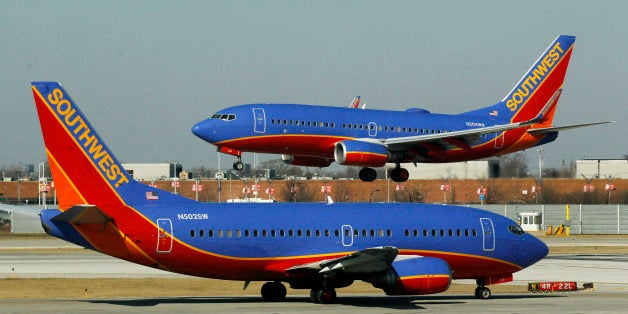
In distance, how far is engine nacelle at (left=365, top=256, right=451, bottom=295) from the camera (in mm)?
39031

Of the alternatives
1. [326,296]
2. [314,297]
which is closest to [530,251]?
[326,296]

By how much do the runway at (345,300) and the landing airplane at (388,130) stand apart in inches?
302

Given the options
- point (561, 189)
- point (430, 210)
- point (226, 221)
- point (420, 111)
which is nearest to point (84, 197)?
point (226, 221)

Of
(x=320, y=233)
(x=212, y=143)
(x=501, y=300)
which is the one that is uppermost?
(x=212, y=143)

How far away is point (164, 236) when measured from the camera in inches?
1480

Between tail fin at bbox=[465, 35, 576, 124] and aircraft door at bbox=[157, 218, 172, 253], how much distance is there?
1289 inches

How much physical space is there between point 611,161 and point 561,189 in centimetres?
2330

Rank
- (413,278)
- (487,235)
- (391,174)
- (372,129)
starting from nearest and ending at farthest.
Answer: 1. (413,278)
2. (487,235)
3. (372,129)
4. (391,174)

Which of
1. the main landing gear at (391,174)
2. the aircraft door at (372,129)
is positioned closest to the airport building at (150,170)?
the main landing gear at (391,174)

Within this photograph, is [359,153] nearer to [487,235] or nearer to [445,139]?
[445,139]

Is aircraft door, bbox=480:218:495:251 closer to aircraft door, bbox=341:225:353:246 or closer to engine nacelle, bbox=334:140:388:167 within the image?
aircraft door, bbox=341:225:353:246

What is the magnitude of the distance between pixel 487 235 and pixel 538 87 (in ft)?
91.2

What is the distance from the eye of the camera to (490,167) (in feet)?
350

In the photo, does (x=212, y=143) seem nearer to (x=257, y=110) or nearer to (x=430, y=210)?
(x=257, y=110)
